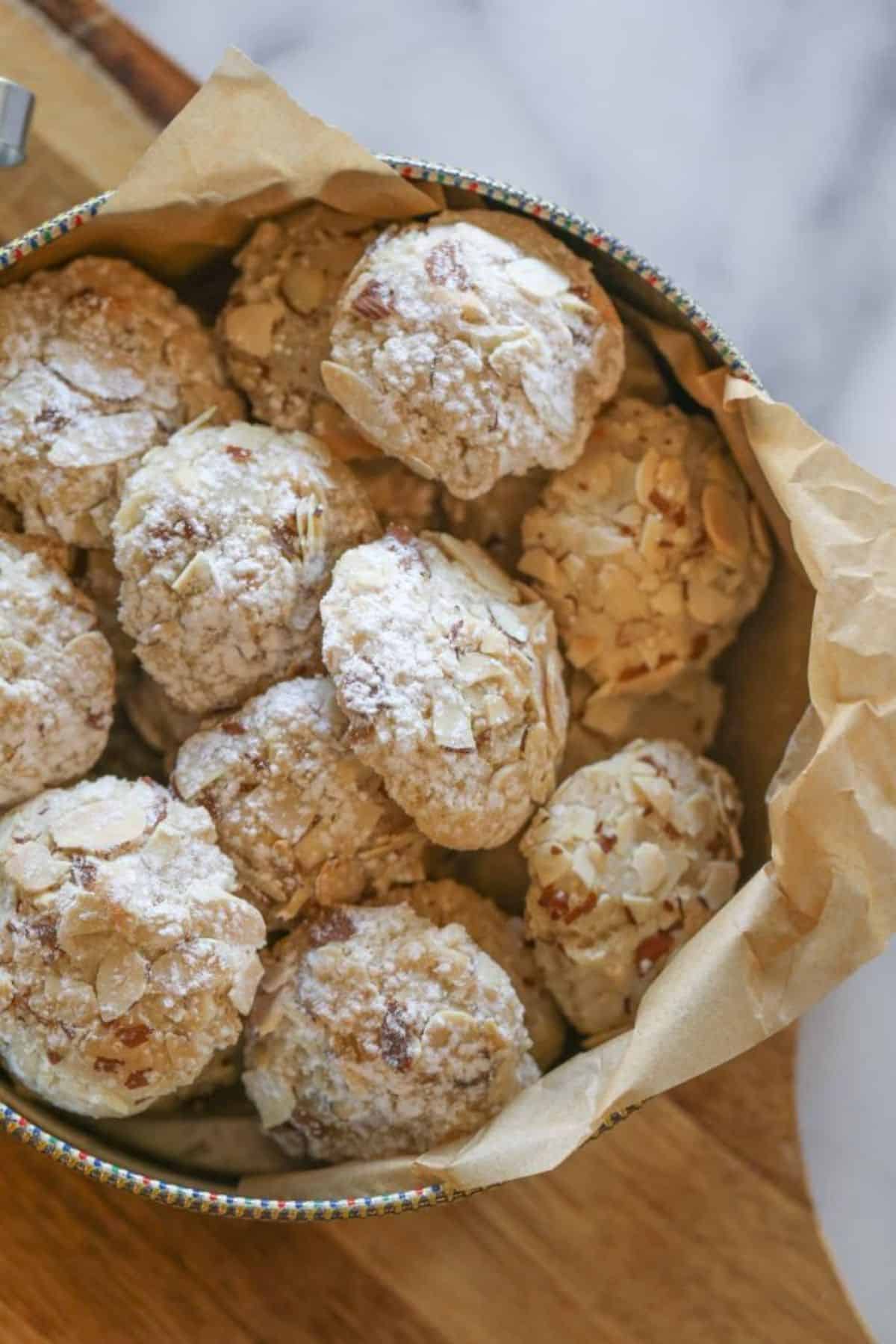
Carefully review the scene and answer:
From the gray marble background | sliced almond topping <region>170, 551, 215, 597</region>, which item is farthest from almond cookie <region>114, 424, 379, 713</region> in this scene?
the gray marble background

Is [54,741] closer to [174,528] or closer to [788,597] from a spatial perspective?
[174,528]

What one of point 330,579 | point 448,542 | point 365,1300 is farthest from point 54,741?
point 365,1300

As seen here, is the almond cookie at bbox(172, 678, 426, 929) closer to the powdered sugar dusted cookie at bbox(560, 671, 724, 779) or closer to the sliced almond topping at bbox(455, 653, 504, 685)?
the sliced almond topping at bbox(455, 653, 504, 685)

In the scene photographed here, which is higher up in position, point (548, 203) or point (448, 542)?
point (548, 203)

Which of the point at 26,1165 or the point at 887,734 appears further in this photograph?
the point at 26,1165

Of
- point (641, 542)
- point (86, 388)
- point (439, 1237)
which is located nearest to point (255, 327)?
point (86, 388)

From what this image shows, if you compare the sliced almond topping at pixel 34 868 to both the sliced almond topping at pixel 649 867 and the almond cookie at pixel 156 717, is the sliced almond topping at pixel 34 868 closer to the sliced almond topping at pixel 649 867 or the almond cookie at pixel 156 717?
the almond cookie at pixel 156 717
